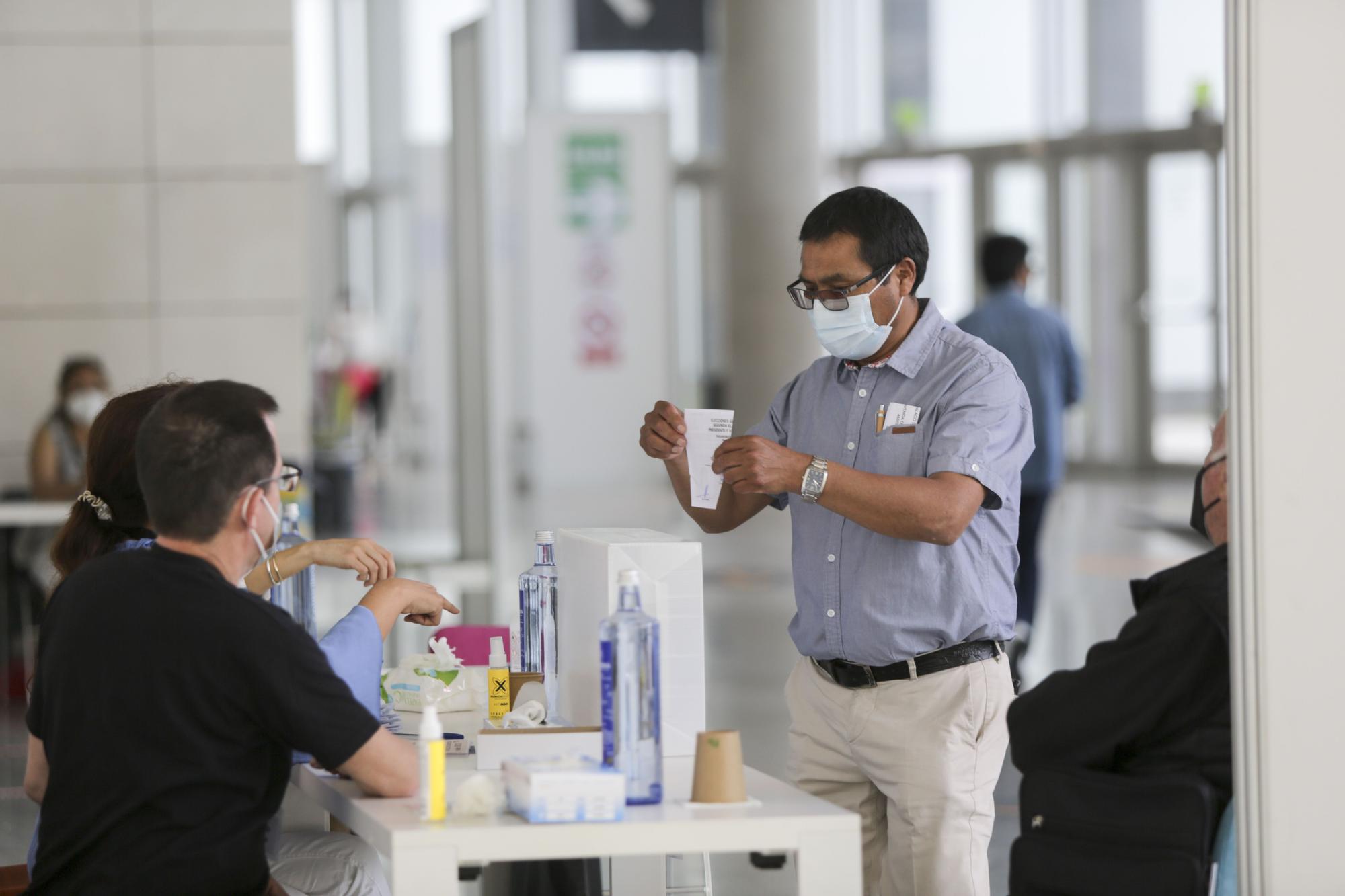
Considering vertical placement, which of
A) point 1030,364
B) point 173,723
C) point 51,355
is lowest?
point 173,723

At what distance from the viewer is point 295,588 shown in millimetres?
3217

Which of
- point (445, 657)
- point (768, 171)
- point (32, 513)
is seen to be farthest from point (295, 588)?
point (768, 171)

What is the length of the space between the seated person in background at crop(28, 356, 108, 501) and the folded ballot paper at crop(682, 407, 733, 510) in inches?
168

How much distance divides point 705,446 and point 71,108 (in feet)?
15.7

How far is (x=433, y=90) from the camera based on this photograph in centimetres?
1939

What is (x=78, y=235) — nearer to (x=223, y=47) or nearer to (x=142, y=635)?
(x=223, y=47)

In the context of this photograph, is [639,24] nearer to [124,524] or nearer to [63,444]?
[63,444]

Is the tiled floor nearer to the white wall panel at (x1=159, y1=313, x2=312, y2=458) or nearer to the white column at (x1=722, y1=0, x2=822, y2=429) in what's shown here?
the white column at (x1=722, y1=0, x2=822, y2=429)

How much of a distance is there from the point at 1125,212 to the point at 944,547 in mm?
13147

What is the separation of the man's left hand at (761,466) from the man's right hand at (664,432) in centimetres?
14

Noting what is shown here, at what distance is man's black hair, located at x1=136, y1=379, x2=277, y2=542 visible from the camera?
209cm

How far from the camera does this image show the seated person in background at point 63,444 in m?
6.27

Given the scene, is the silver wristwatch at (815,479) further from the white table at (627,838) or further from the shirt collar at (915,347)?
the white table at (627,838)

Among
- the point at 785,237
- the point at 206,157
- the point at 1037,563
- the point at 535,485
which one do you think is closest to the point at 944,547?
the point at 1037,563
